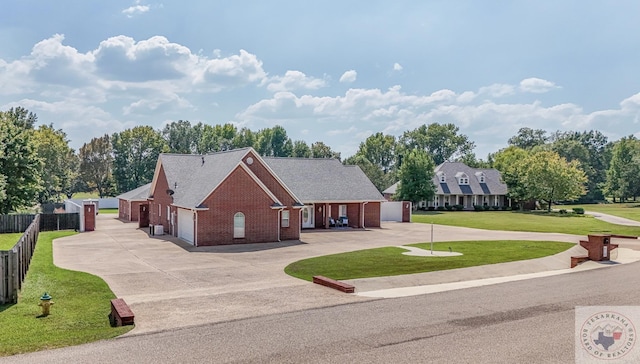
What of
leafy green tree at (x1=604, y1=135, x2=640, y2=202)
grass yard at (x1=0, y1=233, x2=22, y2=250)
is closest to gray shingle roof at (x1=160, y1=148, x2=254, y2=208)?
grass yard at (x1=0, y1=233, x2=22, y2=250)

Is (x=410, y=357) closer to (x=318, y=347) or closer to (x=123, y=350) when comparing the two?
(x=318, y=347)

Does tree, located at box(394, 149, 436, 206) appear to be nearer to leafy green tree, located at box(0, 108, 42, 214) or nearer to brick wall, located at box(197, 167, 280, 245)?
brick wall, located at box(197, 167, 280, 245)

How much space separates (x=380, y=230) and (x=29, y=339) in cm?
3181

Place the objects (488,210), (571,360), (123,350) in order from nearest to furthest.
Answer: (571,360), (123,350), (488,210)

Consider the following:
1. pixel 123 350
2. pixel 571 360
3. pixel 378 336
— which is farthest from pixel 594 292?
pixel 123 350

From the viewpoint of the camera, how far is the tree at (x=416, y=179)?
68.2 meters

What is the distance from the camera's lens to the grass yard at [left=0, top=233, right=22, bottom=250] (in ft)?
93.0

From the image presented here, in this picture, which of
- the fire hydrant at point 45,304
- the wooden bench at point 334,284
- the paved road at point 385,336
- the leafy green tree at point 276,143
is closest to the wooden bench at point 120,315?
the paved road at point 385,336

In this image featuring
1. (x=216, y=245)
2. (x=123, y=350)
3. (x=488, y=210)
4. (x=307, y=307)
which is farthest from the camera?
(x=488, y=210)

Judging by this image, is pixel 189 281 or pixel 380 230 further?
pixel 380 230

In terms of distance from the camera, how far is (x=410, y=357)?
942cm

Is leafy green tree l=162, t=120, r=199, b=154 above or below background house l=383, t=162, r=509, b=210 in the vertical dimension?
above

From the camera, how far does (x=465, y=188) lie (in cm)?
7675

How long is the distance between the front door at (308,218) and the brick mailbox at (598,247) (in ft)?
72.3
